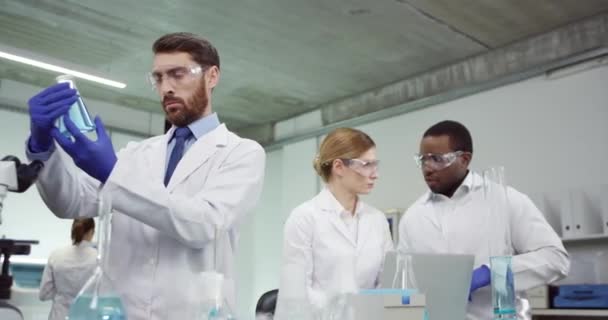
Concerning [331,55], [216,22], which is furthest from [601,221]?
[216,22]

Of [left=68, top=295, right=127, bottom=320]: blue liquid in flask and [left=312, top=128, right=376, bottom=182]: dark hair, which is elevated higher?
[left=312, top=128, right=376, bottom=182]: dark hair

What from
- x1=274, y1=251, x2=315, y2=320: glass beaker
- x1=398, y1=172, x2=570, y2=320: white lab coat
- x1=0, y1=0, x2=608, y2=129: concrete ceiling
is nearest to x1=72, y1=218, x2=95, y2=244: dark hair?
x1=0, y1=0, x2=608, y2=129: concrete ceiling

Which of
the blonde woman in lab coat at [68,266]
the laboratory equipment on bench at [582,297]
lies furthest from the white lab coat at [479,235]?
the blonde woman in lab coat at [68,266]

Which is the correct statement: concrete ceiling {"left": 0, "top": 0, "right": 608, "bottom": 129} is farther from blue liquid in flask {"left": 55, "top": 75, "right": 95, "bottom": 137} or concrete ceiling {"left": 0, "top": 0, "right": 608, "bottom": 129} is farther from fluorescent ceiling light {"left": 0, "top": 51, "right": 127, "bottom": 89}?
blue liquid in flask {"left": 55, "top": 75, "right": 95, "bottom": 137}

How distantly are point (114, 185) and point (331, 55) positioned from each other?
4292 millimetres

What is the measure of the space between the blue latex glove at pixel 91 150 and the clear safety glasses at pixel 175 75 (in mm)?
305

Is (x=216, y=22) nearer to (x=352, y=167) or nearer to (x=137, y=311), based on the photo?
(x=352, y=167)

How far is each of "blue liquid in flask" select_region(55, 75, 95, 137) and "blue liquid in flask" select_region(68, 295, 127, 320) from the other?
0.41 meters

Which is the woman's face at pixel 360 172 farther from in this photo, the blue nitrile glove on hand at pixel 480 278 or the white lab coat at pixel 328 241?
the blue nitrile glove on hand at pixel 480 278

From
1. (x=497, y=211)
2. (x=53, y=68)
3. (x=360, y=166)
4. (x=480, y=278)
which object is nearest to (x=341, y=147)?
(x=360, y=166)

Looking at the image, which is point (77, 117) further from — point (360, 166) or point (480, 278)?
point (360, 166)

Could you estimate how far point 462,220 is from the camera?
6.68 ft

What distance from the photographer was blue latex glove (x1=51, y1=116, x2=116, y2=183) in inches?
39.0

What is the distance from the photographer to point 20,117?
20.0ft
